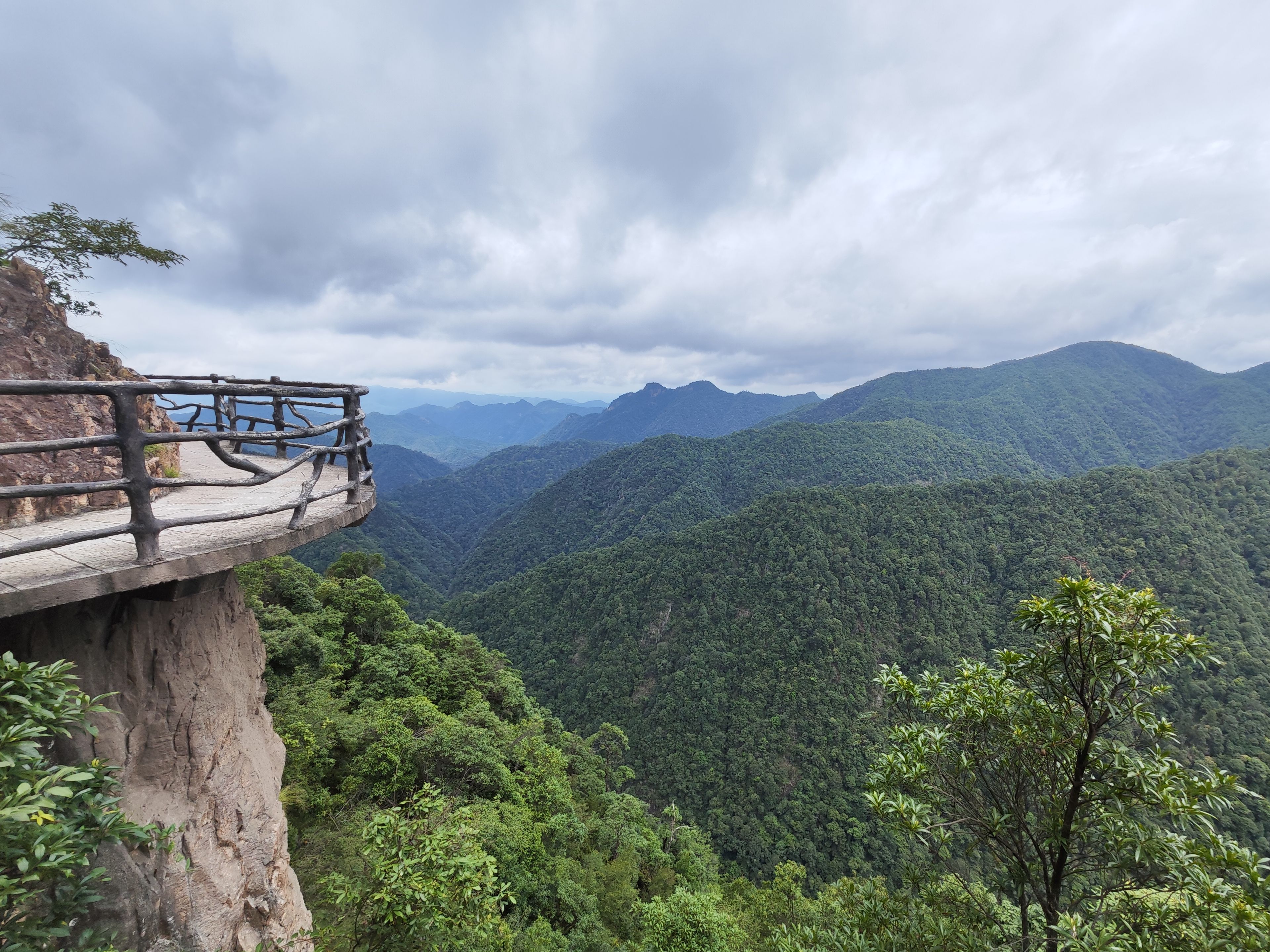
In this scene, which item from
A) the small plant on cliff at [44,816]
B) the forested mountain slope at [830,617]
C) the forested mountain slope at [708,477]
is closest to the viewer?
the small plant on cliff at [44,816]

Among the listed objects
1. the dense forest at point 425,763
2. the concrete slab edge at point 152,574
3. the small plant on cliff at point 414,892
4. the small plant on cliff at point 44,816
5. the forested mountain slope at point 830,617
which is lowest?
the forested mountain slope at point 830,617

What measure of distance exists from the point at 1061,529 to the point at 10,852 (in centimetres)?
9463

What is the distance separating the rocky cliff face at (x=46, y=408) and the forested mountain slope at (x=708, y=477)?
121 meters

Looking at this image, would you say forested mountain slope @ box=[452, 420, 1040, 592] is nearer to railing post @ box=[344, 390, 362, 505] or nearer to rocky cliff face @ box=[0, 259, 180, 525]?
rocky cliff face @ box=[0, 259, 180, 525]

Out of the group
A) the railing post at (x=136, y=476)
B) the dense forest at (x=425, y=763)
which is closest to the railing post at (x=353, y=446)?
the railing post at (x=136, y=476)

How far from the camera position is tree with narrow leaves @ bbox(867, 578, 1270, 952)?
3184mm

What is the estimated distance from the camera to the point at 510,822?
39.8 feet

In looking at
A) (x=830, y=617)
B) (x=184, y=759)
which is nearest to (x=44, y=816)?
(x=184, y=759)

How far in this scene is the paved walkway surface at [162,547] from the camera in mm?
2635

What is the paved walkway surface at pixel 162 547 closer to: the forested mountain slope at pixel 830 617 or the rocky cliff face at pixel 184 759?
the rocky cliff face at pixel 184 759

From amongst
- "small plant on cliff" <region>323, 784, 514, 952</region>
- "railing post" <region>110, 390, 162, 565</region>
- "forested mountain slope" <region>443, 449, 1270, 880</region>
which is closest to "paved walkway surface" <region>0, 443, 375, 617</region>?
"railing post" <region>110, 390, 162, 565</region>

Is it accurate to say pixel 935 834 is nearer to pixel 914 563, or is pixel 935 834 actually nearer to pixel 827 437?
pixel 914 563

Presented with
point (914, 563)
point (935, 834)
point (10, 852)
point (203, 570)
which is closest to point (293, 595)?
point (203, 570)

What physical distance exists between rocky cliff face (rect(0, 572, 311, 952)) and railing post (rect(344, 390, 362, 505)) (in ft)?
4.13
